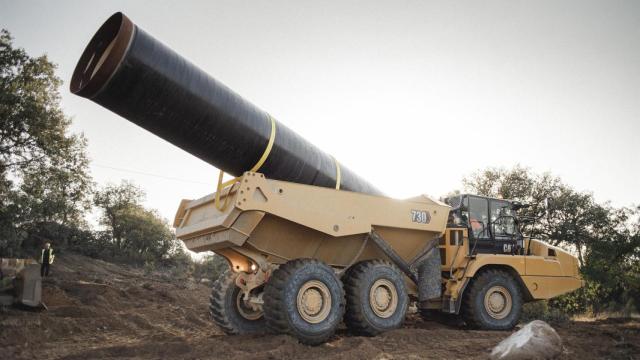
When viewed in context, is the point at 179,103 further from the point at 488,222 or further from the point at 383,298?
the point at 488,222

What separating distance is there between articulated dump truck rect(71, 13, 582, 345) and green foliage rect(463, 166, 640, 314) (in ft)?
46.1

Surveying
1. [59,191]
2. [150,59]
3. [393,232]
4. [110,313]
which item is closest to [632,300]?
[393,232]

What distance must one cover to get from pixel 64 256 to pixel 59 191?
8.25 metres

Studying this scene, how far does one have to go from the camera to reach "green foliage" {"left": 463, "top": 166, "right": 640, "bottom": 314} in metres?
21.4

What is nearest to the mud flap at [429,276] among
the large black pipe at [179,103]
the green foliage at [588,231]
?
the large black pipe at [179,103]

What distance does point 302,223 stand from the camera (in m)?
6.47

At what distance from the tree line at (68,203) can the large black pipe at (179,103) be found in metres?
13.9

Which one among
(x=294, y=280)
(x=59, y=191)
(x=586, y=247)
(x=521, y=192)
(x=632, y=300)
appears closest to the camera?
(x=294, y=280)

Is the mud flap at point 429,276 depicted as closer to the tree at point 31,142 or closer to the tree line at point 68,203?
the tree line at point 68,203

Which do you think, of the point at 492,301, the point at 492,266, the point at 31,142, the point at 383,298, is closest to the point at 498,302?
the point at 492,301

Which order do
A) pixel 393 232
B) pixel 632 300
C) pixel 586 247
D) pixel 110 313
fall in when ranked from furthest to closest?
1. pixel 586 247
2. pixel 632 300
3. pixel 110 313
4. pixel 393 232

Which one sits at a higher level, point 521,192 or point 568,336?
point 521,192

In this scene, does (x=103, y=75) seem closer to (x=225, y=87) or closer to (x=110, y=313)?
(x=225, y=87)

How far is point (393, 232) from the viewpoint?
7.73 metres
